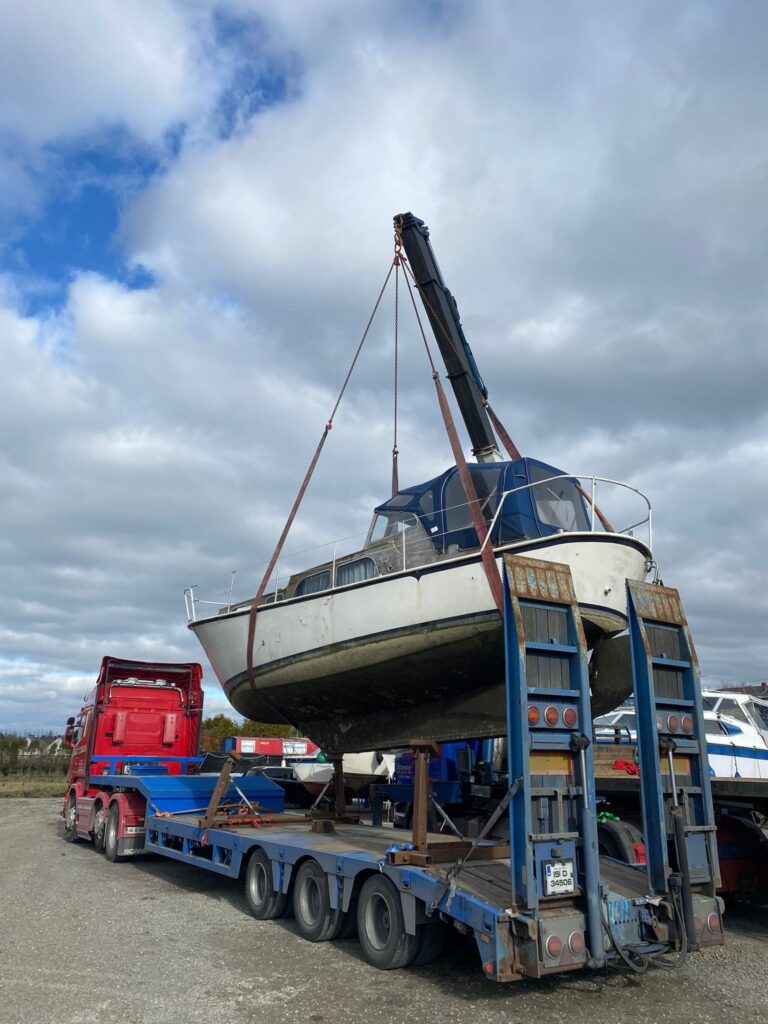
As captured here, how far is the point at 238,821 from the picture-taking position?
8.32 metres

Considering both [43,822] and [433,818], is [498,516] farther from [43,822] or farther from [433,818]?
[43,822]

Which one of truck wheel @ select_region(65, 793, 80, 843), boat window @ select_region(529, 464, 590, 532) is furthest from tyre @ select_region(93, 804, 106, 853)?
boat window @ select_region(529, 464, 590, 532)

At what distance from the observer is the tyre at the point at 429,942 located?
540cm

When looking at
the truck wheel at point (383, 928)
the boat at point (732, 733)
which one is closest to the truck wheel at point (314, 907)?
the truck wheel at point (383, 928)

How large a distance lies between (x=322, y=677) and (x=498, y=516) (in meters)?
2.57

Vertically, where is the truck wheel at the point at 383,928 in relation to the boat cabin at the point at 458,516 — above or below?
below

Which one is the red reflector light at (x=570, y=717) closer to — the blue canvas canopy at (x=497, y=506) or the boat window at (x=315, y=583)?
the blue canvas canopy at (x=497, y=506)

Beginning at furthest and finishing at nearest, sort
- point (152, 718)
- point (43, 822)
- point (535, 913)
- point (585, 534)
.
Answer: point (43, 822), point (152, 718), point (585, 534), point (535, 913)

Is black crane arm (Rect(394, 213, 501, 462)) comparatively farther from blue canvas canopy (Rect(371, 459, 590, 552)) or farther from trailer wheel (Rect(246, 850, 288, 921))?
trailer wheel (Rect(246, 850, 288, 921))

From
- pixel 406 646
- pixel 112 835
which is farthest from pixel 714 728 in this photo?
pixel 112 835

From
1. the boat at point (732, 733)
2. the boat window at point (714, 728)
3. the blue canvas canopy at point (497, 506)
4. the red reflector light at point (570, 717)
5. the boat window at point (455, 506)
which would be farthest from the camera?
the boat window at point (714, 728)

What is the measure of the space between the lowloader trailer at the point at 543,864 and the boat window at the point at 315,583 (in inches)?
122

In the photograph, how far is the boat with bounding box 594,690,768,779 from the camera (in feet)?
36.8

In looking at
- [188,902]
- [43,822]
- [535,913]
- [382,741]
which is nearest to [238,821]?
[188,902]
